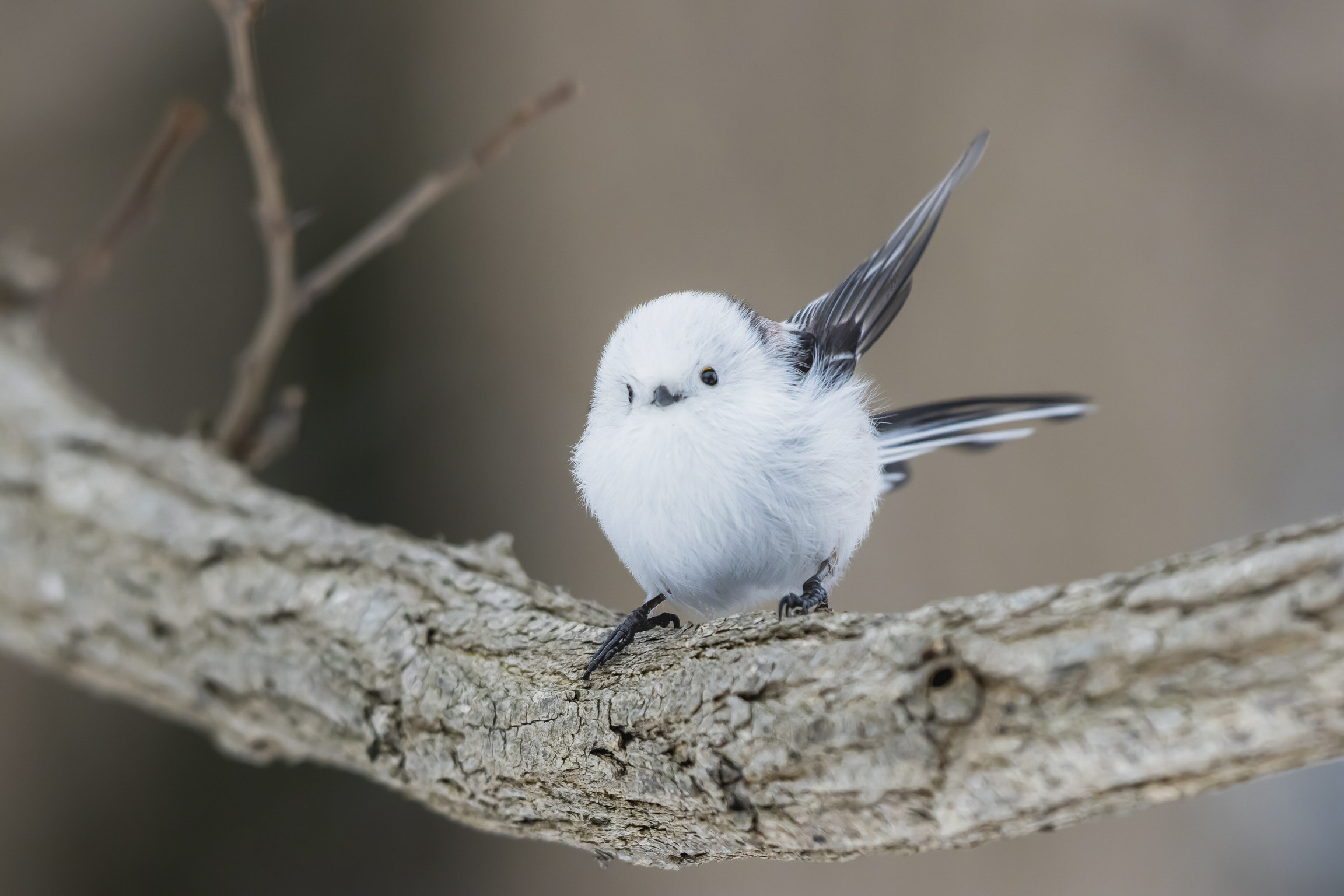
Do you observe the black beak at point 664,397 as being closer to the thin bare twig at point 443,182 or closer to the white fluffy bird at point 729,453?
the white fluffy bird at point 729,453

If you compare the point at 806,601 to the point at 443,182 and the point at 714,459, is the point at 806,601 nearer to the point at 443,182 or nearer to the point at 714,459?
the point at 714,459

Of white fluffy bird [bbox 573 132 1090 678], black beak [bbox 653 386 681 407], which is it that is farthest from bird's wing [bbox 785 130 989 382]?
black beak [bbox 653 386 681 407]

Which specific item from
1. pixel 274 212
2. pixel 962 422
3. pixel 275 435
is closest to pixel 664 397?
pixel 962 422

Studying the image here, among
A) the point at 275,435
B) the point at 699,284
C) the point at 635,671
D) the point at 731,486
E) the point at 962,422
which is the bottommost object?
the point at 635,671

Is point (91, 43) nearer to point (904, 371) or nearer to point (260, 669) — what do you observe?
point (260, 669)

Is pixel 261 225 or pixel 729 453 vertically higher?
pixel 261 225

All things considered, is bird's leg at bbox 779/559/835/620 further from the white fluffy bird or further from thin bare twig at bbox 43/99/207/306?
thin bare twig at bbox 43/99/207/306
